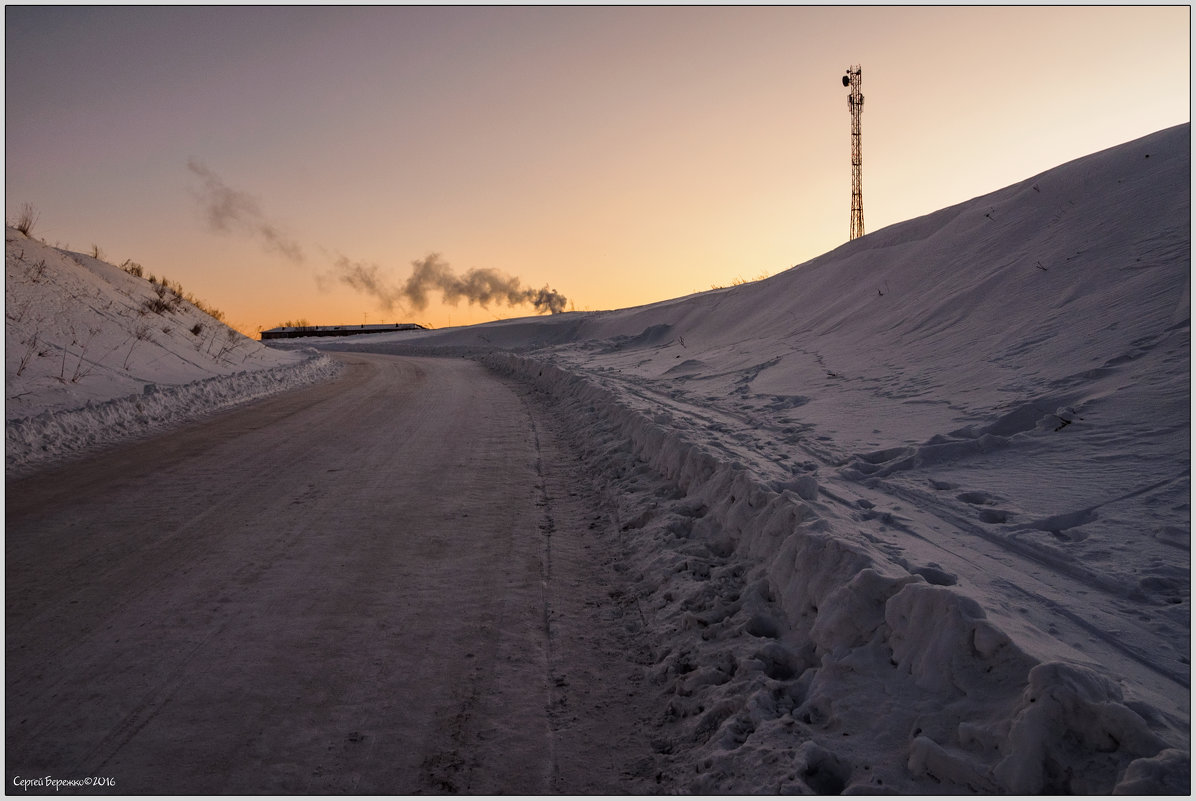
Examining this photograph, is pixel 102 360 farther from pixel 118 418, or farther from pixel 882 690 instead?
pixel 882 690

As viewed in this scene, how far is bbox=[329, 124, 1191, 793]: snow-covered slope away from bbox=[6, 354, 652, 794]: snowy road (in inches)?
22.3

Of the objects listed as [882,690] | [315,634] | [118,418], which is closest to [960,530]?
[882,690]

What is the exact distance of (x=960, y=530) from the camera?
4836 millimetres

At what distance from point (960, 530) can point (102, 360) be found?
14680mm

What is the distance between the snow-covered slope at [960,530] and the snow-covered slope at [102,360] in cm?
696

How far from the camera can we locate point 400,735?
3115 millimetres

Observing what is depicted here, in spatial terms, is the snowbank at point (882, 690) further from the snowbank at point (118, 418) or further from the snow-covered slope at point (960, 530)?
the snowbank at point (118, 418)

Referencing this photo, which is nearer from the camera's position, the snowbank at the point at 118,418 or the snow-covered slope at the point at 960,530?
the snow-covered slope at the point at 960,530

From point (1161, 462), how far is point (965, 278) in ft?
27.4

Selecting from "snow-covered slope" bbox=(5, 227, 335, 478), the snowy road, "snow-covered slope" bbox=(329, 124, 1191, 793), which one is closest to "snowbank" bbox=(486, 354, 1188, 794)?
"snow-covered slope" bbox=(329, 124, 1191, 793)

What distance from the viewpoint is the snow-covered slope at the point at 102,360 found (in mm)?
9547

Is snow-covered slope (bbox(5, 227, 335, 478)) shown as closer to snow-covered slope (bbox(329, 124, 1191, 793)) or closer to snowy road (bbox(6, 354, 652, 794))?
snowy road (bbox(6, 354, 652, 794))

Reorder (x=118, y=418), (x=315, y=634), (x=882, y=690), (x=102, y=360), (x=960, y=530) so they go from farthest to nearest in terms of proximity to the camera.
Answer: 1. (x=102, y=360)
2. (x=118, y=418)
3. (x=960, y=530)
4. (x=315, y=634)
5. (x=882, y=690)

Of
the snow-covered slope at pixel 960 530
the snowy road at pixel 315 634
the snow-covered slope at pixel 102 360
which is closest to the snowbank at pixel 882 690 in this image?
the snow-covered slope at pixel 960 530
